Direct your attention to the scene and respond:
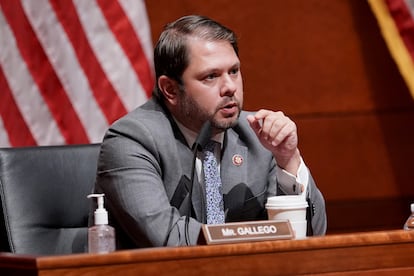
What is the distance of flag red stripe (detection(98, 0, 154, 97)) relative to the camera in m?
3.57

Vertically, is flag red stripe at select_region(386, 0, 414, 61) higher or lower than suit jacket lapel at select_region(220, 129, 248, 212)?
higher

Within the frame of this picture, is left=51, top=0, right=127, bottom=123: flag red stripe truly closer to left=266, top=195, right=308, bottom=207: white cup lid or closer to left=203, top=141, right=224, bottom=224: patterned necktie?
left=203, top=141, right=224, bottom=224: patterned necktie

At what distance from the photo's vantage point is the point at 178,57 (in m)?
2.78

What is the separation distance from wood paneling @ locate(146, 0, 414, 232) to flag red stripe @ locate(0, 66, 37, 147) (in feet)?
3.26

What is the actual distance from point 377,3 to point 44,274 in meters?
2.38

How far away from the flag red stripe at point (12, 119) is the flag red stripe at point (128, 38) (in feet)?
1.54

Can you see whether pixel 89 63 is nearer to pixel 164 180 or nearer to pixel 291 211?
pixel 164 180

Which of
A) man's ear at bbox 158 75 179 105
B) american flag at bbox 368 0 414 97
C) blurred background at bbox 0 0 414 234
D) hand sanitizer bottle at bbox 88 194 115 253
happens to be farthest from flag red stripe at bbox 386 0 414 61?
hand sanitizer bottle at bbox 88 194 115 253

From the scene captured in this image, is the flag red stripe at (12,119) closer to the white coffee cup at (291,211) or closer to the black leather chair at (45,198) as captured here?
the black leather chair at (45,198)

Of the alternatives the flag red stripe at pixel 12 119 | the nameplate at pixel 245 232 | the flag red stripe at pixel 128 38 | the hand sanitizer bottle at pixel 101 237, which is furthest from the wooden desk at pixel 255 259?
the flag red stripe at pixel 128 38

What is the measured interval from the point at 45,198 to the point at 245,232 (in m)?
1.01

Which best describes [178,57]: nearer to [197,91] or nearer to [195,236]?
[197,91]

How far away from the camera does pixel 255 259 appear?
1.87 m

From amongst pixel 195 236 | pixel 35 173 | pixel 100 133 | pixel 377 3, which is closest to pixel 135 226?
pixel 195 236
